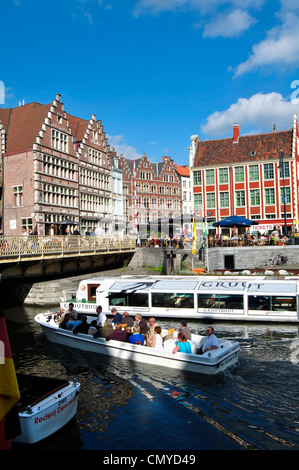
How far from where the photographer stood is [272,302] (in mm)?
19766

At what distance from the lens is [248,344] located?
52.1 feet

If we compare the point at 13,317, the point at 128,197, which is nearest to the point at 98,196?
the point at 128,197

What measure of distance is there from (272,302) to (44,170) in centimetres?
2384

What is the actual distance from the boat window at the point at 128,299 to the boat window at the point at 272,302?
5.43 metres

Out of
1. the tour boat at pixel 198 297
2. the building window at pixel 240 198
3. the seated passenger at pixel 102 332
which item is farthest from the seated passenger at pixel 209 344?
the building window at pixel 240 198

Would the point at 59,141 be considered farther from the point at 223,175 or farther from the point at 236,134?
the point at 236,134

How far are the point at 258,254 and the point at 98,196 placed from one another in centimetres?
1980

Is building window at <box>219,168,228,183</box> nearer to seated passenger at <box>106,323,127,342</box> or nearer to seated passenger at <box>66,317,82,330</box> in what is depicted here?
seated passenger at <box>66,317,82,330</box>

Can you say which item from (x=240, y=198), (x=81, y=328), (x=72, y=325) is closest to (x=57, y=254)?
(x=72, y=325)

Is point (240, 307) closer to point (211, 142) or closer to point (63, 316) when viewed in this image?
point (63, 316)

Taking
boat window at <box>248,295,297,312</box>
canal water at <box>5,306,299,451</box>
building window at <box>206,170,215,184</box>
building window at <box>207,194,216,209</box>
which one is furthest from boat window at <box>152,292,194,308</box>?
building window at <box>206,170,215,184</box>

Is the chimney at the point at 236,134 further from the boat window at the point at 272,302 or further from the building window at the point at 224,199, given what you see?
the boat window at the point at 272,302

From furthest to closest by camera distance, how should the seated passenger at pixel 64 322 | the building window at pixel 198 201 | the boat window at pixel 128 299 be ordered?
the building window at pixel 198 201 → the boat window at pixel 128 299 → the seated passenger at pixel 64 322

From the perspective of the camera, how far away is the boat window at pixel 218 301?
20.2m
